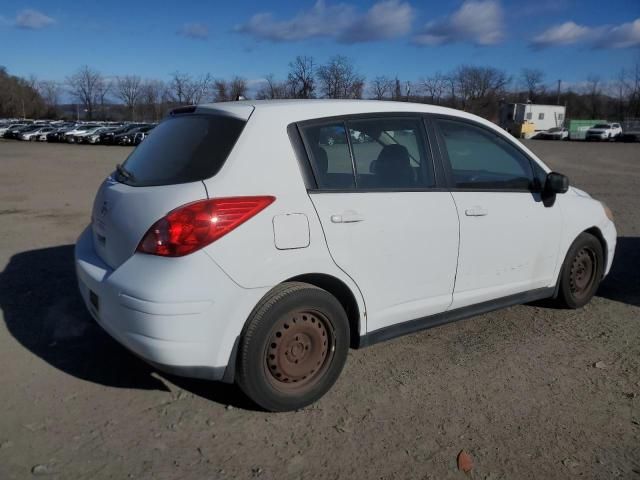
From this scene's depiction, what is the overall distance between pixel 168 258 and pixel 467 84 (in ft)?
274

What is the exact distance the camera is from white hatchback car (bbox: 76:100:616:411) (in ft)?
9.04

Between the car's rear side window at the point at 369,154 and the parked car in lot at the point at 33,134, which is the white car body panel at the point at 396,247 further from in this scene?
the parked car in lot at the point at 33,134

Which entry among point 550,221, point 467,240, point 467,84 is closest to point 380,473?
point 467,240

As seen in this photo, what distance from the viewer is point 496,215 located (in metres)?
3.82

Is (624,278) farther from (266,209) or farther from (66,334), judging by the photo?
(66,334)

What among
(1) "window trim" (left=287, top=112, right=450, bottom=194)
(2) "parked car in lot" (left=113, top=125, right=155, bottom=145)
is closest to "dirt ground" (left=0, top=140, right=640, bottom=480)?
(1) "window trim" (left=287, top=112, right=450, bottom=194)

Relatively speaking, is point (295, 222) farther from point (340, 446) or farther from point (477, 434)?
point (477, 434)

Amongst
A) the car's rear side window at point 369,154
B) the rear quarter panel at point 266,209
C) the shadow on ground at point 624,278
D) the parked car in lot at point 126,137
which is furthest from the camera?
the parked car in lot at point 126,137

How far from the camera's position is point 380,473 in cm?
262

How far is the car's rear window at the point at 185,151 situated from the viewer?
2957mm

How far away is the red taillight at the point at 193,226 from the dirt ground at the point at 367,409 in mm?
996

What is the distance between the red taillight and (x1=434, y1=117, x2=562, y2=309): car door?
160 centimetres

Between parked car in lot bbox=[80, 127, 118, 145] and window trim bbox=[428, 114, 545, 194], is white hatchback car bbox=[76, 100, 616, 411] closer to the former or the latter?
window trim bbox=[428, 114, 545, 194]

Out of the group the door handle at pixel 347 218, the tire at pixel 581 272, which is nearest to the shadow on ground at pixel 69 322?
the tire at pixel 581 272
